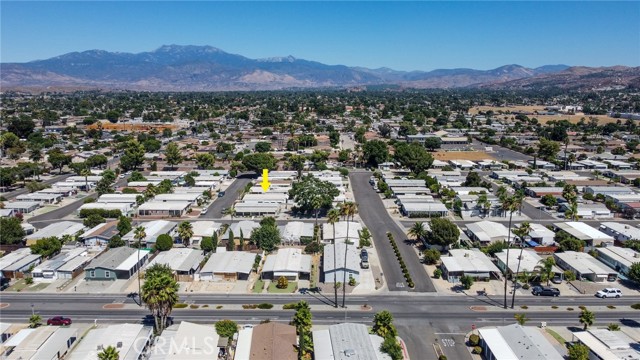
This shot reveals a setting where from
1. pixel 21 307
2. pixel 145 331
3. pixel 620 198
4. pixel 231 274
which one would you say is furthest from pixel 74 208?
pixel 620 198

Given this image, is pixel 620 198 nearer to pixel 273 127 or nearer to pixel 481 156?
pixel 481 156

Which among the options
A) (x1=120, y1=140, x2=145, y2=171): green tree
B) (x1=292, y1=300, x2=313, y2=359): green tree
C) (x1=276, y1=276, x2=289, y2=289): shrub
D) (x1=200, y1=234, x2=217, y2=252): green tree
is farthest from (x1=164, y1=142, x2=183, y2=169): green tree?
(x1=292, y1=300, x2=313, y2=359): green tree

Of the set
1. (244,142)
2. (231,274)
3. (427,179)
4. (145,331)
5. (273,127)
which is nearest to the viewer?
(145,331)

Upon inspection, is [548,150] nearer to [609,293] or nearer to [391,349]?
[609,293]

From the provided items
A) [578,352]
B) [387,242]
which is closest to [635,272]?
[578,352]

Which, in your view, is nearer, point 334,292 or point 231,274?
point 334,292

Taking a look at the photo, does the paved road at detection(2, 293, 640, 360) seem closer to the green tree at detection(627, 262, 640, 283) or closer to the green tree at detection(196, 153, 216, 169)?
the green tree at detection(627, 262, 640, 283)
